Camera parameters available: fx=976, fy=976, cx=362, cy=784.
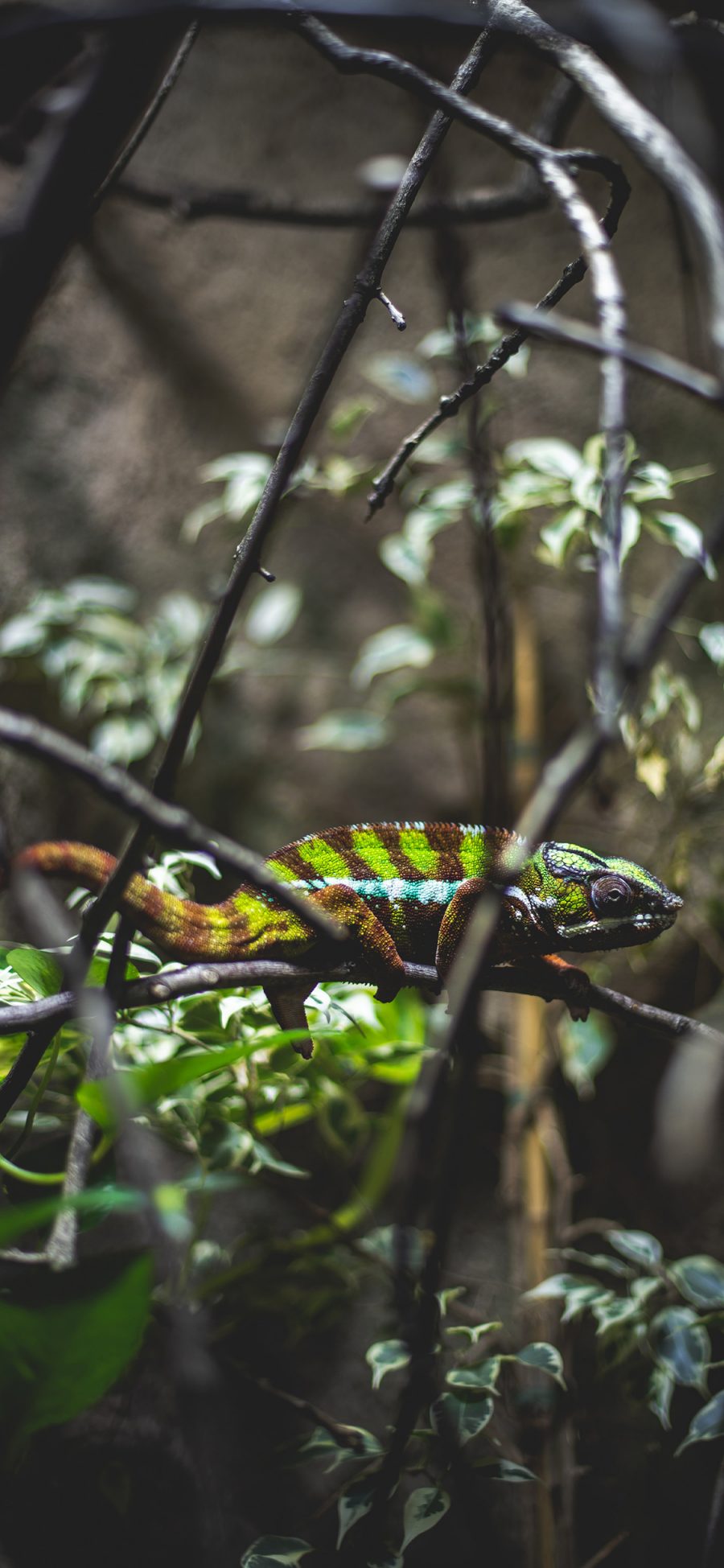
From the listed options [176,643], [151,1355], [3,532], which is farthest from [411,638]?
[151,1355]

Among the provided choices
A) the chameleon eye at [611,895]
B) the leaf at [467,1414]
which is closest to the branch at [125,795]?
the chameleon eye at [611,895]

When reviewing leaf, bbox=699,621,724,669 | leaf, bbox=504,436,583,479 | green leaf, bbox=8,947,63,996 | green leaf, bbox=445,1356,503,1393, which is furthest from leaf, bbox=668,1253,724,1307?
leaf, bbox=504,436,583,479

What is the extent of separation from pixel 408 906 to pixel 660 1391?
752 mm

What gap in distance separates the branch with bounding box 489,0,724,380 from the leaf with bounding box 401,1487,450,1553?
1.18 meters

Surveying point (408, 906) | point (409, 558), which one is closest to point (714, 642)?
point (409, 558)

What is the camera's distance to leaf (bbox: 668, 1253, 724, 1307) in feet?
4.55

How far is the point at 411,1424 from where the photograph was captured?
0.68m

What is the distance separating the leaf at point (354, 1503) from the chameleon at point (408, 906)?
52 cm

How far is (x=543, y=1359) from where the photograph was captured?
1277 millimetres

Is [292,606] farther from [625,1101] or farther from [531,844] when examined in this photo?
[531,844]

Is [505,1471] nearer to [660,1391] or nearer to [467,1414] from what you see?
[467,1414]

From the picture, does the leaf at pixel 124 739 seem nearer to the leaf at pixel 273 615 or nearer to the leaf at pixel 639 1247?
the leaf at pixel 273 615

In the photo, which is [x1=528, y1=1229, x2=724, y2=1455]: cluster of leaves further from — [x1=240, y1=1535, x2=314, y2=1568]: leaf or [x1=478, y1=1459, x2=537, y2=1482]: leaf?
[x1=240, y1=1535, x2=314, y2=1568]: leaf

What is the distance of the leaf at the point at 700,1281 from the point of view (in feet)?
4.55
